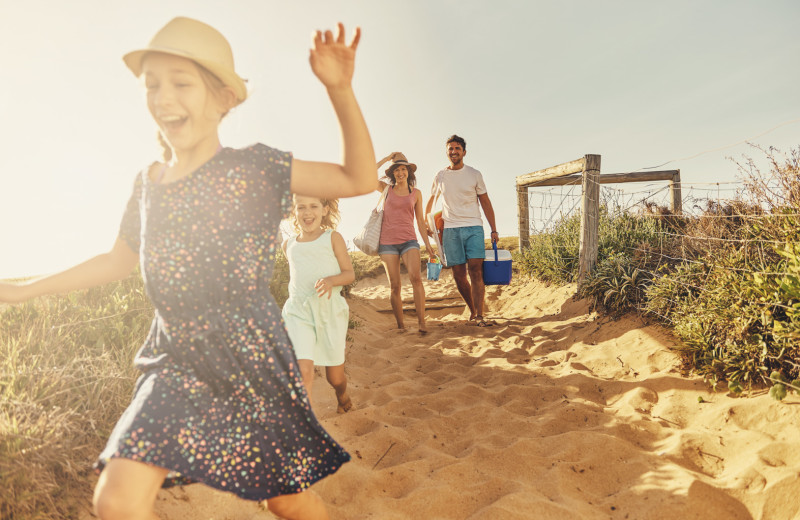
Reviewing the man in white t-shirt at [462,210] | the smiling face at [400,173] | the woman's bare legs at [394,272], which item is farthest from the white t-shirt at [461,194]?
the woman's bare legs at [394,272]

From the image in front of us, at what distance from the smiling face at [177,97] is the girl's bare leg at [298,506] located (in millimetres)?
1260

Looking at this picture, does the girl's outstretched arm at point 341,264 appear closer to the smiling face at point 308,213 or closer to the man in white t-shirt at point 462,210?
the smiling face at point 308,213

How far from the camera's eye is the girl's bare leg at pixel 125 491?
1.34 metres

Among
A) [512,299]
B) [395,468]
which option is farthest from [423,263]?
[395,468]

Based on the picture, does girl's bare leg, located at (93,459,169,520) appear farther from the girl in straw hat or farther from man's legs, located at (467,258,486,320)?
man's legs, located at (467,258,486,320)

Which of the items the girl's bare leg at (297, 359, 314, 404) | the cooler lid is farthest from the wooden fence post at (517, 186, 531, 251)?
the girl's bare leg at (297, 359, 314, 404)

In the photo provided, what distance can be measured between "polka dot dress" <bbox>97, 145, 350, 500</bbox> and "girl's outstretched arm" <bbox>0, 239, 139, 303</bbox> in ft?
0.86

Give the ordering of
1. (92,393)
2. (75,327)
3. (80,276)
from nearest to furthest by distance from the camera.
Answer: (80,276)
(92,393)
(75,327)

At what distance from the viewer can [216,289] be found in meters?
1.64

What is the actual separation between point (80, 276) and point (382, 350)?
442 cm

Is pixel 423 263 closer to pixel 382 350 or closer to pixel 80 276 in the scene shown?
pixel 382 350

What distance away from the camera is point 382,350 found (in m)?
6.01

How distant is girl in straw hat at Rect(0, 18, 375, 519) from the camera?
1.56 metres

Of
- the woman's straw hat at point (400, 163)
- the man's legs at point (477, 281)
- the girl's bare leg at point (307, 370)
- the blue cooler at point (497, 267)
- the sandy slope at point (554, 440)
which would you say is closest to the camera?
the sandy slope at point (554, 440)
